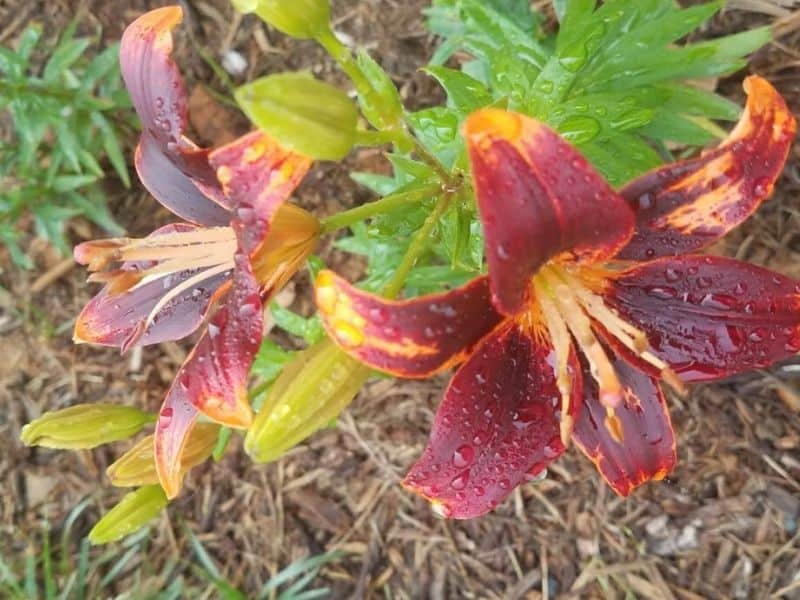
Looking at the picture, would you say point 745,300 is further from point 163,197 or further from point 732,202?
point 163,197

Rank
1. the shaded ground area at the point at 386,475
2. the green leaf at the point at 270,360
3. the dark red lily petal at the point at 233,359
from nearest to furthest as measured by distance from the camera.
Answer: the dark red lily petal at the point at 233,359 → the green leaf at the point at 270,360 → the shaded ground area at the point at 386,475

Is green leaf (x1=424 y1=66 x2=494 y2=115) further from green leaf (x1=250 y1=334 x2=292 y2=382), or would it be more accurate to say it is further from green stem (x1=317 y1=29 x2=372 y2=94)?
green leaf (x1=250 y1=334 x2=292 y2=382)

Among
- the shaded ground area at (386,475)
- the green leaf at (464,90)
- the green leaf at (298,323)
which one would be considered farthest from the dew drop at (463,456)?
the shaded ground area at (386,475)

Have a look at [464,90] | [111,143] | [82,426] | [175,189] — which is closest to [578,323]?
[464,90]

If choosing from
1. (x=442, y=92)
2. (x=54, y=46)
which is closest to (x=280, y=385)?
(x=442, y=92)

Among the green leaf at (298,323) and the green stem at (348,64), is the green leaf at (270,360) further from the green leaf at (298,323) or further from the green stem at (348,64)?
the green stem at (348,64)

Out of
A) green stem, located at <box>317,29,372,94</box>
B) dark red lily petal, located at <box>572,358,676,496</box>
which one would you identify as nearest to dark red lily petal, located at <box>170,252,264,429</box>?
green stem, located at <box>317,29,372,94</box>
